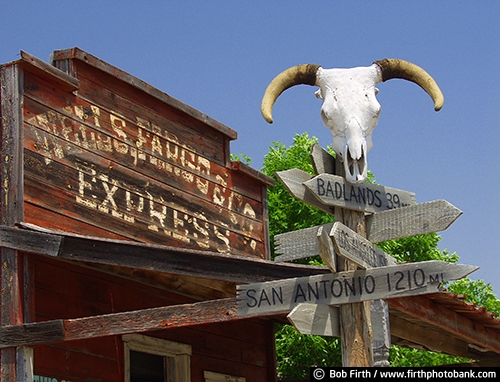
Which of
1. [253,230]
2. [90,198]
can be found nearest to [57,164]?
[90,198]

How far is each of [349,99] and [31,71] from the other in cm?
356

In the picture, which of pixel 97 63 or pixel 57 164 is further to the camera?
pixel 97 63

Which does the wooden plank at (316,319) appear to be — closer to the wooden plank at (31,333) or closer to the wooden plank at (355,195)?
the wooden plank at (355,195)

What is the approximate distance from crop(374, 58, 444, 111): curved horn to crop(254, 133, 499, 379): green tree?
1150 cm

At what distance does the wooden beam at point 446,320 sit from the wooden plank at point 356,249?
2.90ft

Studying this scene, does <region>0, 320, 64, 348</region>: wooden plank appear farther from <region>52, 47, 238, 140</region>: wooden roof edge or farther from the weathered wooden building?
<region>52, 47, 238, 140</region>: wooden roof edge

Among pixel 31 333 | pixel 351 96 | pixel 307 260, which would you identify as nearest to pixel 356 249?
pixel 351 96

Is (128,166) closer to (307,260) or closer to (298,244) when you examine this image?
(298,244)

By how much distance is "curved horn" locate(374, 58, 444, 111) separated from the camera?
731 cm

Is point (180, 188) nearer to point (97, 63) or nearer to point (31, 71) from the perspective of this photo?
point (97, 63)

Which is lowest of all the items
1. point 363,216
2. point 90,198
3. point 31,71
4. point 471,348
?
point 471,348

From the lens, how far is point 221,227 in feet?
37.8

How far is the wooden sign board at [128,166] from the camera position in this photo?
29.3 feet

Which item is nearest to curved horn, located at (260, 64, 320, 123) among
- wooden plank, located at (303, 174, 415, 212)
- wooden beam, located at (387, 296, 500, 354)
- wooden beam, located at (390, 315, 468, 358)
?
wooden plank, located at (303, 174, 415, 212)
